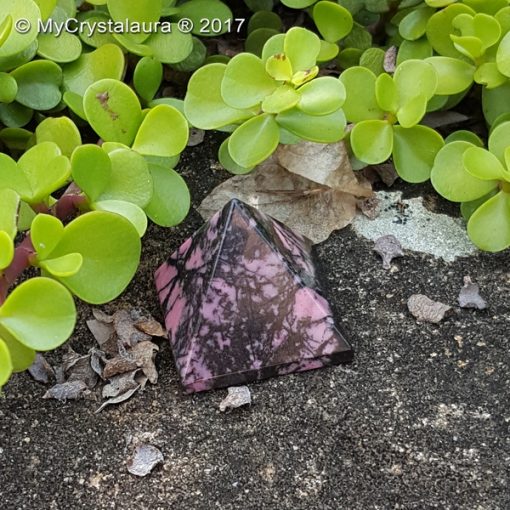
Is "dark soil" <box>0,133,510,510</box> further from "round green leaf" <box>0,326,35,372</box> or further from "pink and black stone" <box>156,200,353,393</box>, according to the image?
"round green leaf" <box>0,326,35,372</box>

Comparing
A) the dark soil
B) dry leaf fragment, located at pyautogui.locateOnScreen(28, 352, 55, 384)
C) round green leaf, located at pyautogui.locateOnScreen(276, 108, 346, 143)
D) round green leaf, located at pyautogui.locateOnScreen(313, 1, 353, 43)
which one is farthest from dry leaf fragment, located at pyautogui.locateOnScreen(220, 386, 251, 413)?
round green leaf, located at pyautogui.locateOnScreen(313, 1, 353, 43)

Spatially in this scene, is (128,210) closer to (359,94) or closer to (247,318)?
(247,318)

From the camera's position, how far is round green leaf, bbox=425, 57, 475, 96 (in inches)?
48.2

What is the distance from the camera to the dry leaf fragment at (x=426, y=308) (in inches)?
44.2

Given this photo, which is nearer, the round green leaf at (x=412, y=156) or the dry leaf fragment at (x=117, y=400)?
the dry leaf fragment at (x=117, y=400)

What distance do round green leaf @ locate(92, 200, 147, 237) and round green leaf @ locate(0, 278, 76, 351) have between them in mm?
165

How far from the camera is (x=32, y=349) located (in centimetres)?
89

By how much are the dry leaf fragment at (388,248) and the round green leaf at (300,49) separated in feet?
0.89

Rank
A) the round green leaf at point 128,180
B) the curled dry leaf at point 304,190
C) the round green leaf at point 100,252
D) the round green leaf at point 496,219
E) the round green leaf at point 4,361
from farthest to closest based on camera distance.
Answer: the curled dry leaf at point 304,190 → the round green leaf at point 496,219 → the round green leaf at point 128,180 → the round green leaf at point 100,252 → the round green leaf at point 4,361

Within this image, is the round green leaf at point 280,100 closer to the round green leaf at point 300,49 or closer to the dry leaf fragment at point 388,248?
the round green leaf at point 300,49


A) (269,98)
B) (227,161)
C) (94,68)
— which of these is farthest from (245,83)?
(94,68)

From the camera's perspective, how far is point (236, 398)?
3.41 ft

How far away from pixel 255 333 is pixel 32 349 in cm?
28

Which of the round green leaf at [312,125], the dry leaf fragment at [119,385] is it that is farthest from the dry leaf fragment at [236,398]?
the round green leaf at [312,125]
